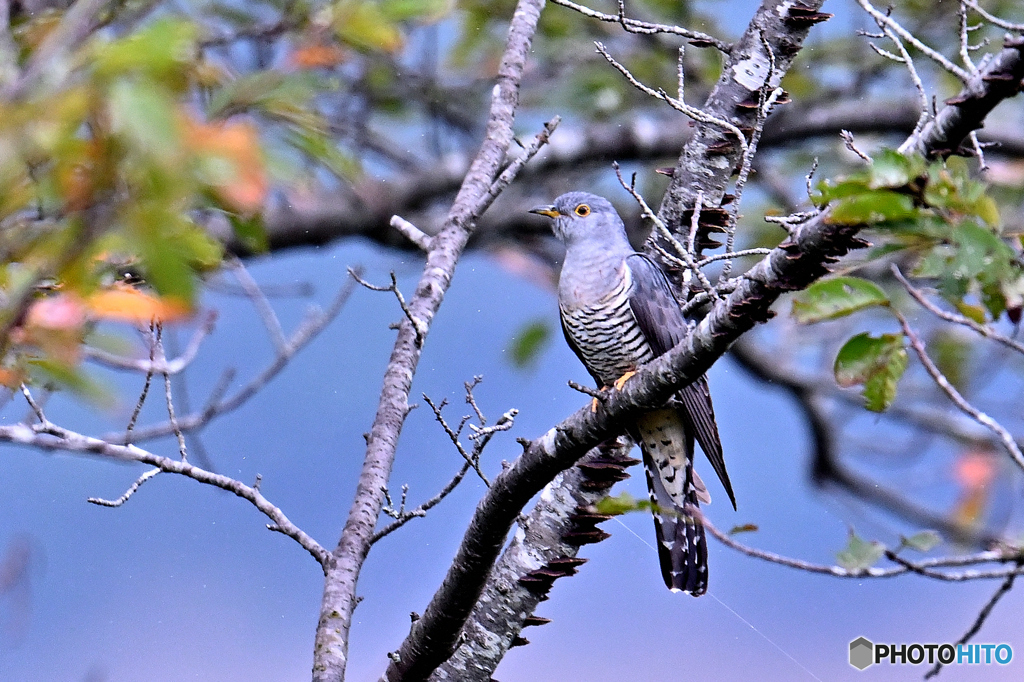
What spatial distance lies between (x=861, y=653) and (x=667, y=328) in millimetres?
1216

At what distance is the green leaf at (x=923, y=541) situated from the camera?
1.10 meters

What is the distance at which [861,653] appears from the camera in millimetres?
2789

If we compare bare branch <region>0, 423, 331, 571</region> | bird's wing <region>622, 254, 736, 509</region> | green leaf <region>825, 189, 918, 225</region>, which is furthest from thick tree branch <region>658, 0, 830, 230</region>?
green leaf <region>825, 189, 918, 225</region>

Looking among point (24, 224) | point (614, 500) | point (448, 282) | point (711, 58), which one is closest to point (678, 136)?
point (711, 58)

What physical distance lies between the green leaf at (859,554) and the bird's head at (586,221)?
1.68m

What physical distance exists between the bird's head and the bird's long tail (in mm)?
565

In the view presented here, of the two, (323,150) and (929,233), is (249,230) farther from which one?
(929,233)

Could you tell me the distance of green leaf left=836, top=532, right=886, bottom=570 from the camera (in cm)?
110

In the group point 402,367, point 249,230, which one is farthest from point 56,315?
point 402,367

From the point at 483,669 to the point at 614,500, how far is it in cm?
111

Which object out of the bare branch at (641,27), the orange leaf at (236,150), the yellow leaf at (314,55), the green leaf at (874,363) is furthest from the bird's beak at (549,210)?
the orange leaf at (236,150)

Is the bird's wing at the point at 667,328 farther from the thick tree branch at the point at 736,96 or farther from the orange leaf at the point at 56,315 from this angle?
the orange leaf at the point at 56,315

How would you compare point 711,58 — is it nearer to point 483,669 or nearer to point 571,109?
point 571,109

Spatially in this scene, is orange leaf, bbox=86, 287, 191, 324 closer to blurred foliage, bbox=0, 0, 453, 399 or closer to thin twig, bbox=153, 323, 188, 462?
blurred foliage, bbox=0, 0, 453, 399
